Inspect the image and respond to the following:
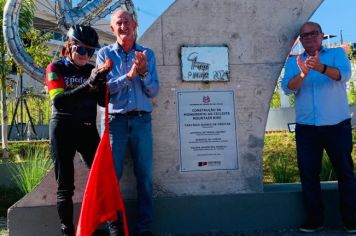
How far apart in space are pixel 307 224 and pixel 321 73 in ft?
4.84

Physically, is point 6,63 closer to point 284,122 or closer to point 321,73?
point 321,73

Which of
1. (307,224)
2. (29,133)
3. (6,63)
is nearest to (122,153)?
(307,224)

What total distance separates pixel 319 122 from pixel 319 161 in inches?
15.5

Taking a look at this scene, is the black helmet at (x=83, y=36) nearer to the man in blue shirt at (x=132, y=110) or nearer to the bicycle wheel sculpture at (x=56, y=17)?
the man in blue shirt at (x=132, y=110)

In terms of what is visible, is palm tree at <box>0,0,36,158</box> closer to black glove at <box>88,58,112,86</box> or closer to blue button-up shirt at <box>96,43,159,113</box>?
blue button-up shirt at <box>96,43,159,113</box>

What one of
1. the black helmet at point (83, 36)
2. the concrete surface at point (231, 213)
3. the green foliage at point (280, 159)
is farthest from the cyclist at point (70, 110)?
the green foliage at point (280, 159)

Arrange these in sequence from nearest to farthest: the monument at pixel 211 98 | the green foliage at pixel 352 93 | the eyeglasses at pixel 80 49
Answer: the eyeglasses at pixel 80 49 < the monument at pixel 211 98 < the green foliage at pixel 352 93

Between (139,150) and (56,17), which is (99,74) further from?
(56,17)

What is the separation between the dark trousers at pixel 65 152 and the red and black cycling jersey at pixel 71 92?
76 mm

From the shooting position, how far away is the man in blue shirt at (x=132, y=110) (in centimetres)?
425

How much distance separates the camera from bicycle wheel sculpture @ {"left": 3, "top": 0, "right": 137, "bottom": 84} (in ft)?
32.1

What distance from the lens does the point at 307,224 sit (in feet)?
15.4

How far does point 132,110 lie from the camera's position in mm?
4250

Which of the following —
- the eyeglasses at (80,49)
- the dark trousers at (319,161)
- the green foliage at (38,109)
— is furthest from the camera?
the green foliage at (38,109)
